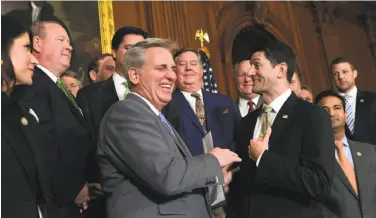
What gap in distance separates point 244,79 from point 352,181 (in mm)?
1408

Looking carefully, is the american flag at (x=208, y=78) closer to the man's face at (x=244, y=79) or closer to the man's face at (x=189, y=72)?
the man's face at (x=244, y=79)

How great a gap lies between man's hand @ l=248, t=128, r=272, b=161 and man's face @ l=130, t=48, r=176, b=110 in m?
0.47

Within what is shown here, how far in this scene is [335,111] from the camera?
130 inches

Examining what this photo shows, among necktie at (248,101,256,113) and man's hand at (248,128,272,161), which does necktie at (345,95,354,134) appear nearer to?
necktie at (248,101,256,113)

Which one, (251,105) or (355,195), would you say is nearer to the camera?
(355,195)

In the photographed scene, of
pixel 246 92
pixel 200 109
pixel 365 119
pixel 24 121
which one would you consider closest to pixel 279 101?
pixel 200 109

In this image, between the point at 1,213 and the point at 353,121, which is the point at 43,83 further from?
the point at 353,121

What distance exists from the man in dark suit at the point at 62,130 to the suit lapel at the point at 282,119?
3.06 feet

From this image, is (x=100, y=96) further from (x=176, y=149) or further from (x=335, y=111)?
(x=335, y=111)

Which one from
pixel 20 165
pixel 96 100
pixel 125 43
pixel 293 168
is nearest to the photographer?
pixel 20 165

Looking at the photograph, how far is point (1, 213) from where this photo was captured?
1713 mm

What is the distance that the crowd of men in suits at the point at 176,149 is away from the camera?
2090 mm

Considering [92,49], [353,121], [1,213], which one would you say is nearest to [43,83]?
[1,213]

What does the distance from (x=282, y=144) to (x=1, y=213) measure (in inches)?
53.1
